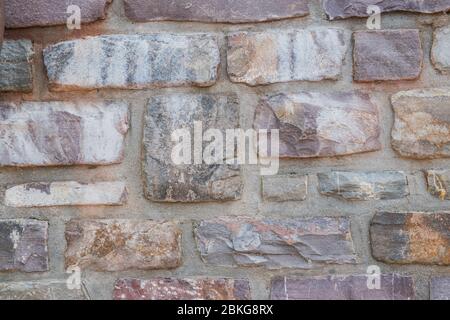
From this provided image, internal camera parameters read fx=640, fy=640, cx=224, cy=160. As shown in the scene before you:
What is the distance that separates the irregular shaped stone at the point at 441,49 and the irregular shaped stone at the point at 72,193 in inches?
25.6

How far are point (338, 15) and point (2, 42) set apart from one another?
0.63m

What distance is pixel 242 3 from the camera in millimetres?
1232

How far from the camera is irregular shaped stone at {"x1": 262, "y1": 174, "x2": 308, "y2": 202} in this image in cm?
122

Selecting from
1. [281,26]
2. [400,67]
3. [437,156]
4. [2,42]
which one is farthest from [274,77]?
[2,42]

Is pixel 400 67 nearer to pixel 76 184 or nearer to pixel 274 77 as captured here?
pixel 274 77

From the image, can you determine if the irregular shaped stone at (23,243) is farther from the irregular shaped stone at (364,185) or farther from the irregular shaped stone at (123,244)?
the irregular shaped stone at (364,185)

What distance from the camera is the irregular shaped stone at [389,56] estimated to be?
4.03 ft

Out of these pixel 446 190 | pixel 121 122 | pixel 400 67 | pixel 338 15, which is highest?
pixel 338 15

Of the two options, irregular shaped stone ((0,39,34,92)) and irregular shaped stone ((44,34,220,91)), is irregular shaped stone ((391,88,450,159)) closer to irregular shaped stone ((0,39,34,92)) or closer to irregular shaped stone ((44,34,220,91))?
irregular shaped stone ((44,34,220,91))

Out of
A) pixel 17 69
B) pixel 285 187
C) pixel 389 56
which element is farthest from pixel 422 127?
pixel 17 69

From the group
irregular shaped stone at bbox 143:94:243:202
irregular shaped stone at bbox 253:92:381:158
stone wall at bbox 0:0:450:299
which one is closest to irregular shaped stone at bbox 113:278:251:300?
stone wall at bbox 0:0:450:299

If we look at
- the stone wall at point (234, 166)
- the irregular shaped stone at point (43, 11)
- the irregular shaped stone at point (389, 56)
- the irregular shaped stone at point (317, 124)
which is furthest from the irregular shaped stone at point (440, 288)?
the irregular shaped stone at point (43, 11)

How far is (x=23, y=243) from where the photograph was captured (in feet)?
4.04

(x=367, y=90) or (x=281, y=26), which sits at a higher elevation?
(x=281, y=26)
